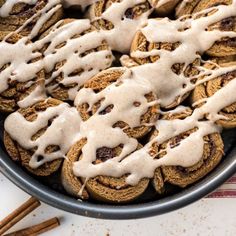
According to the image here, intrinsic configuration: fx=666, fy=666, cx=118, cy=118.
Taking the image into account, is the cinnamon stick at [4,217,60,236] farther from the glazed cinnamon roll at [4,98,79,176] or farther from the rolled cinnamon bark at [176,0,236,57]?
the rolled cinnamon bark at [176,0,236,57]

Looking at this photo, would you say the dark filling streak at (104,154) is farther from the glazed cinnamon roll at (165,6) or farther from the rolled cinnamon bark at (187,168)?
the glazed cinnamon roll at (165,6)

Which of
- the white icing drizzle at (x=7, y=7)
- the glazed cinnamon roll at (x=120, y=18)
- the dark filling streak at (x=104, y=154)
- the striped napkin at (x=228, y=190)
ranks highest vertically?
the white icing drizzle at (x=7, y=7)

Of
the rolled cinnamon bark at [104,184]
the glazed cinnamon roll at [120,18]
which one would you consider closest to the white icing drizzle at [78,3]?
the glazed cinnamon roll at [120,18]

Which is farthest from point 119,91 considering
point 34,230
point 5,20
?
point 34,230

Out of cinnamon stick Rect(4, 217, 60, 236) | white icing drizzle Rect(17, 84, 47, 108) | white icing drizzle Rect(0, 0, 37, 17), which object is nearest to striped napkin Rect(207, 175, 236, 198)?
cinnamon stick Rect(4, 217, 60, 236)

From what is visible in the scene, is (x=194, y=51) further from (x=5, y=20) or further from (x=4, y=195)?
(x=4, y=195)
